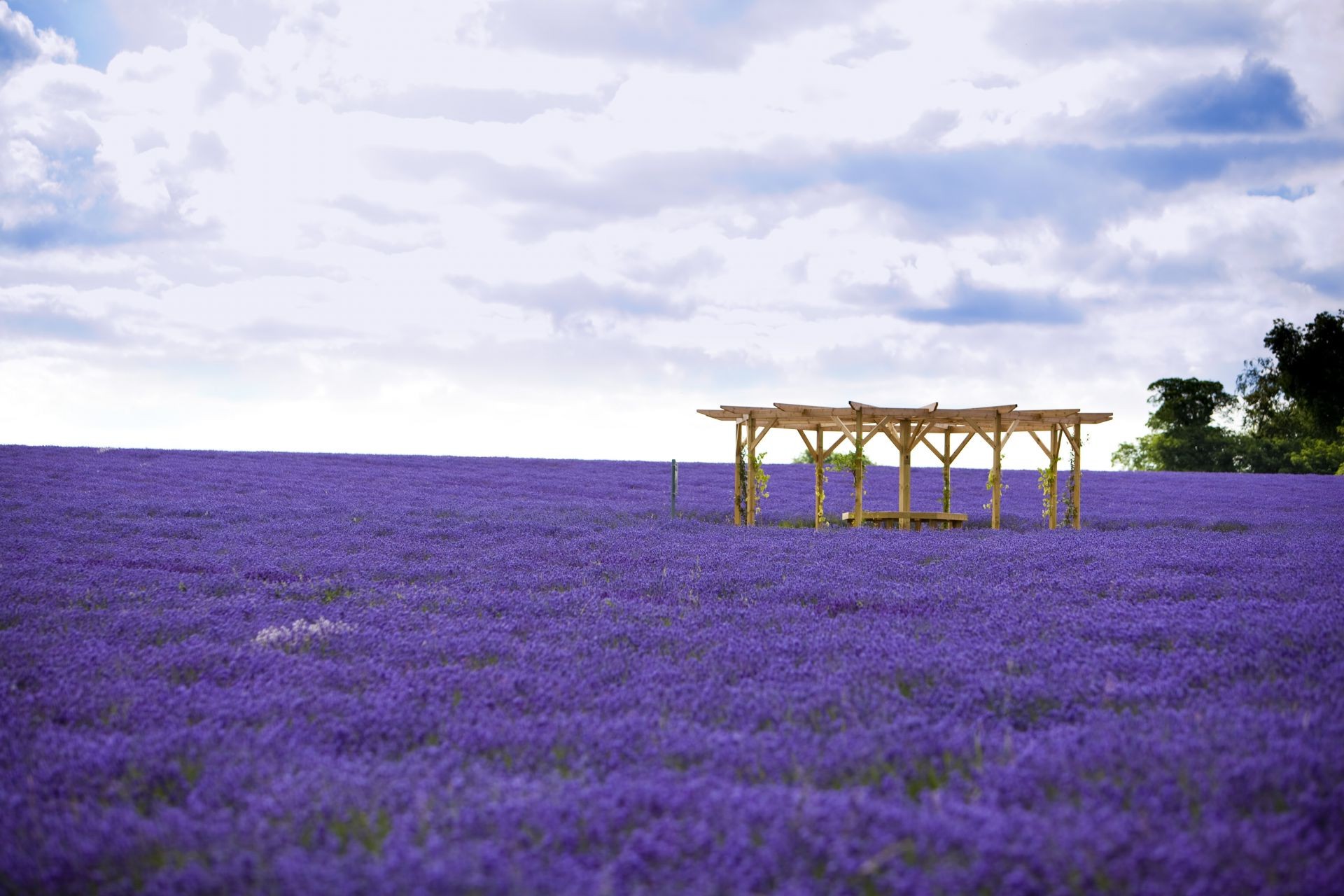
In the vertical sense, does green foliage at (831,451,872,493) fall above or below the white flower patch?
above

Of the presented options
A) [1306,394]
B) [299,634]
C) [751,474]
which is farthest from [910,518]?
[1306,394]

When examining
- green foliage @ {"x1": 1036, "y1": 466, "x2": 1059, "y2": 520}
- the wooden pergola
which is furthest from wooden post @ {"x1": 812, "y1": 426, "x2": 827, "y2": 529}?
green foliage @ {"x1": 1036, "y1": 466, "x2": 1059, "y2": 520}

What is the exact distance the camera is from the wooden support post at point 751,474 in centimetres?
1625

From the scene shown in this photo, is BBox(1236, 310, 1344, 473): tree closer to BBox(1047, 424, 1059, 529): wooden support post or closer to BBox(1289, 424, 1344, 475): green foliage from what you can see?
BBox(1289, 424, 1344, 475): green foliage

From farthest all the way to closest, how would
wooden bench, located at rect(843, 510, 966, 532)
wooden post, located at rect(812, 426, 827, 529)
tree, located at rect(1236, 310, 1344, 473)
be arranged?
tree, located at rect(1236, 310, 1344, 473)
wooden bench, located at rect(843, 510, 966, 532)
wooden post, located at rect(812, 426, 827, 529)

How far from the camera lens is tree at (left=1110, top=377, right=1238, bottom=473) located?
149 ft

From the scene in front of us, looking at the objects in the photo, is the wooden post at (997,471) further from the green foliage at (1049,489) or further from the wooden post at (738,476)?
the wooden post at (738,476)

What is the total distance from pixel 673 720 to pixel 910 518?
13.1 m

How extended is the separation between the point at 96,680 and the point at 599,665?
289 centimetres

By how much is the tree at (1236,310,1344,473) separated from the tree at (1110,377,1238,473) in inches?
49.6

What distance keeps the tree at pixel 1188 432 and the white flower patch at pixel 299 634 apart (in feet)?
159

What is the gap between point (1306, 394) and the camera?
1576 inches

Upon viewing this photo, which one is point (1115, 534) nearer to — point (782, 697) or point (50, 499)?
point (782, 697)

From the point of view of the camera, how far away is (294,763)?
12.3 feet
